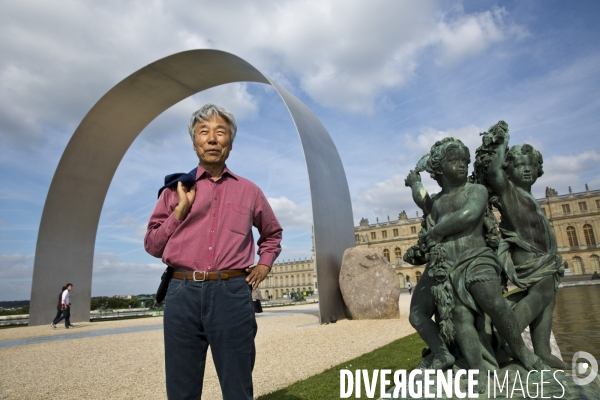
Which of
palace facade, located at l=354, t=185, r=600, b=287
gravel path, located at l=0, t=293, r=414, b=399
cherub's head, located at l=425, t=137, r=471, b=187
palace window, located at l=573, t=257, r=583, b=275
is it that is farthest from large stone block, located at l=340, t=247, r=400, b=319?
palace window, located at l=573, t=257, r=583, b=275

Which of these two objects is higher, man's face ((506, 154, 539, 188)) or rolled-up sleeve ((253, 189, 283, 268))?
man's face ((506, 154, 539, 188))

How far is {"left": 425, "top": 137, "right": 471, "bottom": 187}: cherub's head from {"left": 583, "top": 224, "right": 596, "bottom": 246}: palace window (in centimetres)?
6204

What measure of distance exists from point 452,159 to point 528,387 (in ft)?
5.52

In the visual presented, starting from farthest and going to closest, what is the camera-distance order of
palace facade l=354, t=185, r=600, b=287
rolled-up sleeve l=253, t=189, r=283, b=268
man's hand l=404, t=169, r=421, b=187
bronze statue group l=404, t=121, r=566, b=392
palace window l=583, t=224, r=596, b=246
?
1. palace window l=583, t=224, r=596, b=246
2. palace facade l=354, t=185, r=600, b=287
3. man's hand l=404, t=169, r=421, b=187
4. bronze statue group l=404, t=121, r=566, b=392
5. rolled-up sleeve l=253, t=189, r=283, b=268

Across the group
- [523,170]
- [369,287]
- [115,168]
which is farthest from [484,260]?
[115,168]

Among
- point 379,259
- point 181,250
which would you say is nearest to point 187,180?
point 181,250

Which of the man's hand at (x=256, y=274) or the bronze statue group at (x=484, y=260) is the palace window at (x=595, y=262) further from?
the man's hand at (x=256, y=274)

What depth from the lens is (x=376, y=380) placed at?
4.30 m

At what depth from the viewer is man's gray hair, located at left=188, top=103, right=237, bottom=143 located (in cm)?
199

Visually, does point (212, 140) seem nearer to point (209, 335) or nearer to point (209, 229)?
point (209, 229)

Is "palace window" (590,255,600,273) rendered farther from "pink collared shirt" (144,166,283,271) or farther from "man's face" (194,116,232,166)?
"man's face" (194,116,232,166)

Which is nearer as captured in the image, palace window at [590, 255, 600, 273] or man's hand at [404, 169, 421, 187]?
man's hand at [404, 169, 421, 187]

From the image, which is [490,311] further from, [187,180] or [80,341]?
[80,341]

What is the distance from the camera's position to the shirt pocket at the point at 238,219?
191 cm
